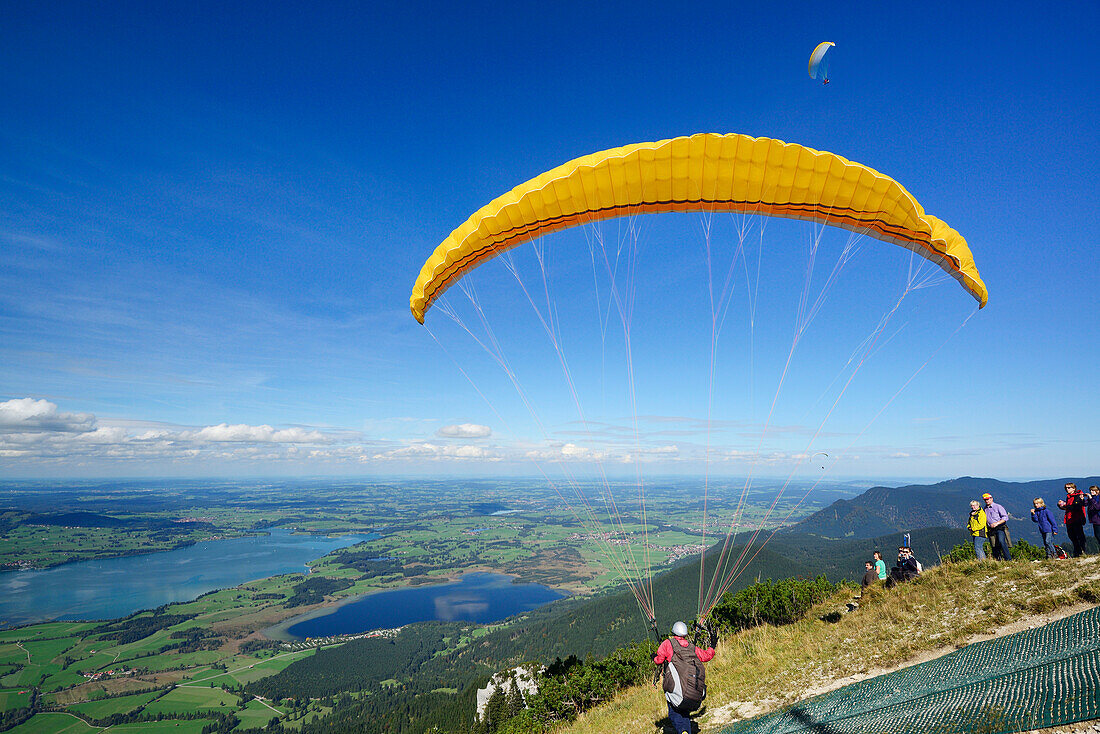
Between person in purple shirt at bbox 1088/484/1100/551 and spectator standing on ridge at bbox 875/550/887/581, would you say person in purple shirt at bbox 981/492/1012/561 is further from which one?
spectator standing on ridge at bbox 875/550/887/581

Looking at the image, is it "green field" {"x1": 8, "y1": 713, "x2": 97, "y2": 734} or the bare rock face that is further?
"green field" {"x1": 8, "y1": 713, "x2": 97, "y2": 734}

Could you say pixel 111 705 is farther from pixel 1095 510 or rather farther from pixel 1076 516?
pixel 1095 510

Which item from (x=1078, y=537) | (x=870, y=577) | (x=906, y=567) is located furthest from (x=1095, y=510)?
(x=870, y=577)

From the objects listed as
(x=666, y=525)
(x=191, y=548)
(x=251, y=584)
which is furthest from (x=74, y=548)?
(x=666, y=525)

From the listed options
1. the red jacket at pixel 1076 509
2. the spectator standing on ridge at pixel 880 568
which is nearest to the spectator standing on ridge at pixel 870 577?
the spectator standing on ridge at pixel 880 568

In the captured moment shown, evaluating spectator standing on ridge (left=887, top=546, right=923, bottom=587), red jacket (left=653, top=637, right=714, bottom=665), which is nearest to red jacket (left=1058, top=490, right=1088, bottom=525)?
spectator standing on ridge (left=887, top=546, right=923, bottom=587)

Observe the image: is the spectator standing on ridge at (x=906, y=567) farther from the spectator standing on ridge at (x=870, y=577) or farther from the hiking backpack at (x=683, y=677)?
the hiking backpack at (x=683, y=677)
